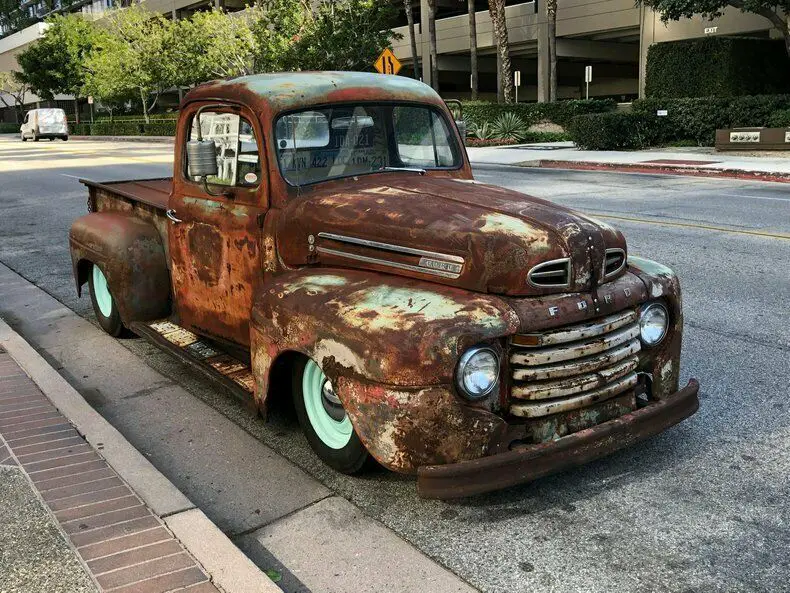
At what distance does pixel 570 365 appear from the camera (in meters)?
3.53

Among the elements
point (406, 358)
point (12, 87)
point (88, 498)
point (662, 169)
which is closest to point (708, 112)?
point (662, 169)

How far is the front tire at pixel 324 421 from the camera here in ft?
12.5

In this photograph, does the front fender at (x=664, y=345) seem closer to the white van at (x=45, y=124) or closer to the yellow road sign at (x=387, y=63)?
the yellow road sign at (x=387, y=63)

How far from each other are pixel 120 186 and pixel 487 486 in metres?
4.90

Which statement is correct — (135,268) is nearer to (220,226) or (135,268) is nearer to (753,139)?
(220,226)

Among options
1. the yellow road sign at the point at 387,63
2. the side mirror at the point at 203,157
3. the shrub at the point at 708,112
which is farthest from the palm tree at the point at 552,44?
the side mirror at the point at 203,157

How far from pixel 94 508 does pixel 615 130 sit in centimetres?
2381

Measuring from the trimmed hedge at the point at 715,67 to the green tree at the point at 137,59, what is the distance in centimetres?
3057

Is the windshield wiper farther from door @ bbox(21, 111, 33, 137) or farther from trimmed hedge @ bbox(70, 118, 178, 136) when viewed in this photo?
door @ bbox(21, 111, 33, 137)

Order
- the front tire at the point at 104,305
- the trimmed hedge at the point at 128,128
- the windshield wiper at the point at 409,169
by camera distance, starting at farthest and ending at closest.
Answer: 1. the trimmed hedge at the point at 128,128
2. the front tire at the point at 104,305
3. the windshield wiper at the point at 409,169

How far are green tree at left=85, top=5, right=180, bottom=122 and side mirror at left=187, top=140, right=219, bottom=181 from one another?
47.4 metres

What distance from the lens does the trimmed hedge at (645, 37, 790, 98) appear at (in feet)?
90.3

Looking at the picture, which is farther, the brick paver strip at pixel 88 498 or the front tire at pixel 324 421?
the front tire at pixel 324 421

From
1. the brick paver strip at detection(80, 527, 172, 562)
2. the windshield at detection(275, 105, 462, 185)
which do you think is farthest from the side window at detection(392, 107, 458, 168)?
the brick paver strip at detection(80, 527, 172, 562)
